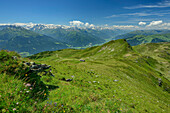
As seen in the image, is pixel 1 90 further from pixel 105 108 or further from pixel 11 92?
pixel 105 108

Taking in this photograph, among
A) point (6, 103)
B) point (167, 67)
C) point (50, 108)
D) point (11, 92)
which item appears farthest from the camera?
point (167, 67)

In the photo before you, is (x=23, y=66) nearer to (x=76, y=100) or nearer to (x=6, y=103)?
(x=6, y=103)

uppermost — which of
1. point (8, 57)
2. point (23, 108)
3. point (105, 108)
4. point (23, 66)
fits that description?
point (8, 57)

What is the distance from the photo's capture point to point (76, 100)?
9359mm

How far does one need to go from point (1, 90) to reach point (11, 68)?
337cm

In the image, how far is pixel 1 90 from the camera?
243 inches

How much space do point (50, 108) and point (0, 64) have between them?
686 centimetres

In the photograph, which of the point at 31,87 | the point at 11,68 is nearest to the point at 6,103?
the point at 31,87

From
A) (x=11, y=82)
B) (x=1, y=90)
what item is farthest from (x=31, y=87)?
(x=1, y=90)

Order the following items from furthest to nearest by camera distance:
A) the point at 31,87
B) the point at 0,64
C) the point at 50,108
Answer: the point at 0,64 < the point at 31,87 < the point at 50,108

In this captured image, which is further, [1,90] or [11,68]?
[11,68]

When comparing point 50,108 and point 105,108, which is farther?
point 105,108

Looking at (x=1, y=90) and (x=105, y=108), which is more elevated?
(x=1, y=90)

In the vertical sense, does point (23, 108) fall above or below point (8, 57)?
below
